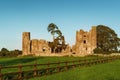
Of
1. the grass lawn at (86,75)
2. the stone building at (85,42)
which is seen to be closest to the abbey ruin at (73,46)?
the stone building at (85,42)

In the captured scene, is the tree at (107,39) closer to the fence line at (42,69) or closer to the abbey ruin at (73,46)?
the abbey ruin at (73,46)

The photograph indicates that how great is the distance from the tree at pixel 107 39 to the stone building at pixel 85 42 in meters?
6.41

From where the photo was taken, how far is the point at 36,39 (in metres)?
101

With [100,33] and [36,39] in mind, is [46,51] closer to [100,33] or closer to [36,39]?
[36,39]

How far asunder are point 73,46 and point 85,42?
4581 mm

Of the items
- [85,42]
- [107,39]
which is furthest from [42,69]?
[107,39]

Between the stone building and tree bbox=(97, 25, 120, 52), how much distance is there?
21.0ft

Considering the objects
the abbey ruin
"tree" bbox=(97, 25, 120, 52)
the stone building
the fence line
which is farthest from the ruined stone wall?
the fence line

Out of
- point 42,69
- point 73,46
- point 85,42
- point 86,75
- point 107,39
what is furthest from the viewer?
point 107,39

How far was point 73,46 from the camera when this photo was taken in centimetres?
10006

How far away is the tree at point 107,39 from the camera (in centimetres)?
10232

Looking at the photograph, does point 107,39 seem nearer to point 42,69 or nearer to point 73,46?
point 73,46

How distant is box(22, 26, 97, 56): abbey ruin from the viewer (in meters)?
95.8

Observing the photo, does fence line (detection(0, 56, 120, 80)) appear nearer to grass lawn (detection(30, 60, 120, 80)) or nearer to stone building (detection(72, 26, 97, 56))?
grass lawn (detection(30, 60, 120, 80))
